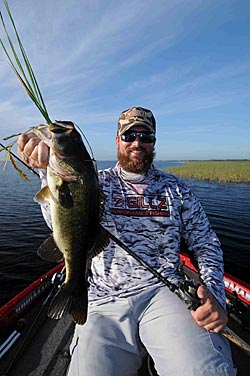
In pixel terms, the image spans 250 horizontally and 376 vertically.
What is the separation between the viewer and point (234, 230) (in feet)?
46.8

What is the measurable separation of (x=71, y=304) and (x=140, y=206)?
1.30 m

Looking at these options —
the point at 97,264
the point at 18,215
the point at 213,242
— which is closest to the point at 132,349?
the point at 97,264

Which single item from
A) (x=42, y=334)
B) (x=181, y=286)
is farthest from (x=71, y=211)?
(x=42, y=334)

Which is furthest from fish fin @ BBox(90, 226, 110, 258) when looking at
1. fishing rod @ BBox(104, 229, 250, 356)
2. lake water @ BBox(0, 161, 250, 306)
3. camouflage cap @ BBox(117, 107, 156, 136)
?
lake water @ BBox(0, 161, 250, 306)

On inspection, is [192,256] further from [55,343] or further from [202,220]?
[55,343]

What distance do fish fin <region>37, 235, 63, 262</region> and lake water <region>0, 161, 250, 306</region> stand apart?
3922 mm

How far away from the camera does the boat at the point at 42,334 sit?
3.54 metres

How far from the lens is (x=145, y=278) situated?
293 centimetres

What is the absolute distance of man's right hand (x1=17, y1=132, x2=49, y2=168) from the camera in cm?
226

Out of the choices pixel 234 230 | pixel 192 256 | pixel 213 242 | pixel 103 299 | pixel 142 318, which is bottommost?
pixel 234 230

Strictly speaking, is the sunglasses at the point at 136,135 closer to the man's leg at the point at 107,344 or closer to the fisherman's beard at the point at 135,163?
the fisherman's beard at the point at 135,163

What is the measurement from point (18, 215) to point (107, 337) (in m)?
16.0

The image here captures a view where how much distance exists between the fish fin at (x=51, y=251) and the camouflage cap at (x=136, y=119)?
173 cm

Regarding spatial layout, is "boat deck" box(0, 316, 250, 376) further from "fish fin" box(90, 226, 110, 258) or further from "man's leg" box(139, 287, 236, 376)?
"fish fin" box(90, 226, 110, 258)
